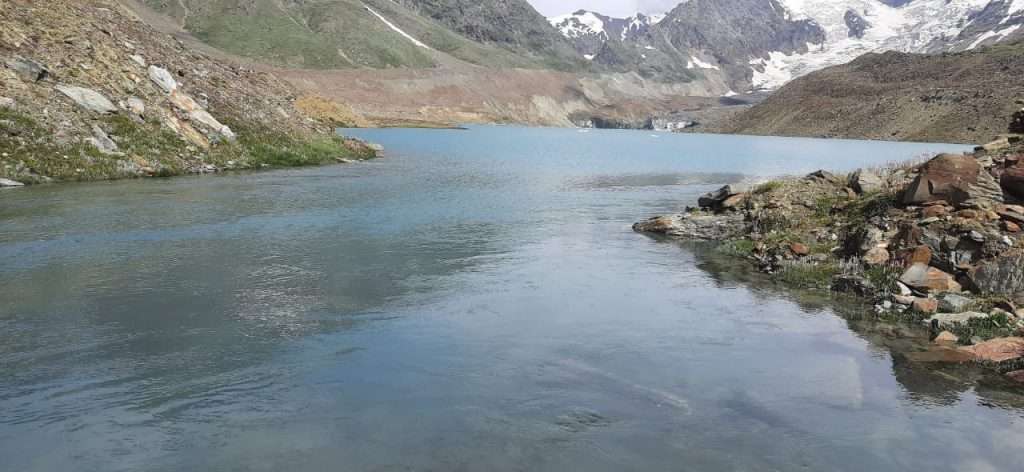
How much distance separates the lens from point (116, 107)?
44031 mm

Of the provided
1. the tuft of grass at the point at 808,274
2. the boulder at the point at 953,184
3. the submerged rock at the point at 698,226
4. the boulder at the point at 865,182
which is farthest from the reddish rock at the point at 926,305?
the submerged rock at the point at 698,226

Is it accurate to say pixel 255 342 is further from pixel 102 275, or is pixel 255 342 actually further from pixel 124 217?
pixel 124 217

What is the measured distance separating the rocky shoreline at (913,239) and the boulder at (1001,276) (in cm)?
3

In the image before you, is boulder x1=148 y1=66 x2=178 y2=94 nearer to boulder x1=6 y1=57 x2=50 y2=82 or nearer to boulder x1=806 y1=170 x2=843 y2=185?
boulder x1=6 y1=57 x2=50 y2=82

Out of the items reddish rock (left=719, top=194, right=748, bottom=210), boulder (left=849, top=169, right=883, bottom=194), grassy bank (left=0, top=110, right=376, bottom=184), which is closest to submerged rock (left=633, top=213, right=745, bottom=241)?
reddish rock (left=719, top=194, right=748, bottom=210)

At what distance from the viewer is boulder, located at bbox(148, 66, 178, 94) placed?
5028 centimetres

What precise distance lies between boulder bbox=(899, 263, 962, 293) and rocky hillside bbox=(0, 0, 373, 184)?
38.4 metres

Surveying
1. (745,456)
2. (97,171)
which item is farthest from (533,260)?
(97,171)

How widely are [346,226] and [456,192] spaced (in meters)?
15.6

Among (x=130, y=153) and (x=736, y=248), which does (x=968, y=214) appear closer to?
(x=736, y=248)

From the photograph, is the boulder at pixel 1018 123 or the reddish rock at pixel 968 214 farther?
the boulder at pixel 1018 123

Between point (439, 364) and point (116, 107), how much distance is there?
38131 mm

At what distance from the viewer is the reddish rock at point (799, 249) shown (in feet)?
83.0

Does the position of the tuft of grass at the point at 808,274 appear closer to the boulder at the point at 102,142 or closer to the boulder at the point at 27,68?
the boulder at the point at 102,142
